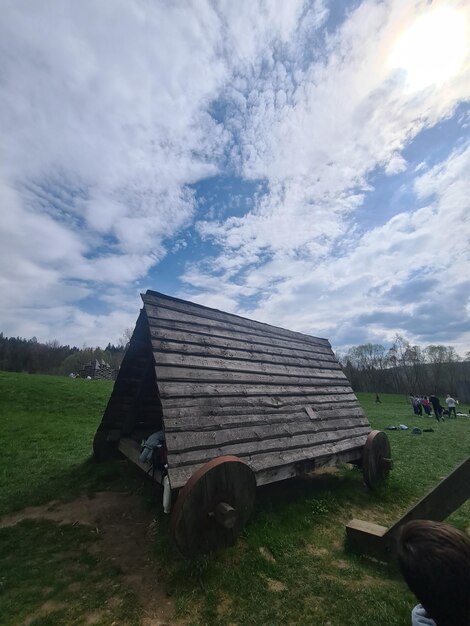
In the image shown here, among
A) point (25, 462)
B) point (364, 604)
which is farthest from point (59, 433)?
point (364, 604)

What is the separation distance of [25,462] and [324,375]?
28.5 feet

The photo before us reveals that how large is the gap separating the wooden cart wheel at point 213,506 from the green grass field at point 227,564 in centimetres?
27

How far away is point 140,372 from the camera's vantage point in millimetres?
6711

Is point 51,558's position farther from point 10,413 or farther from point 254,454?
point 10,413

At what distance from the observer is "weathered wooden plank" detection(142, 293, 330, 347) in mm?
5633

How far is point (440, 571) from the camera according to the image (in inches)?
57.2

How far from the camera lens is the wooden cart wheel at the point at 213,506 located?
3631 mm

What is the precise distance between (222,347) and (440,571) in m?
4.85

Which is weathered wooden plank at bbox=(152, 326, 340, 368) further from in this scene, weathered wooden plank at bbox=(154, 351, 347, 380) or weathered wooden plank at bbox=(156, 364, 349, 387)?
weathered wooden plank at bbox=(156, 364, 349, 387)

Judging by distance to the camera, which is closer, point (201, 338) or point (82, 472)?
point (201, 338)

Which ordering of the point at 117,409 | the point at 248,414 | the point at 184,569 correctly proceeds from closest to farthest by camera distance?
the point at 184,569
the point at 248,414
the point at 117,409

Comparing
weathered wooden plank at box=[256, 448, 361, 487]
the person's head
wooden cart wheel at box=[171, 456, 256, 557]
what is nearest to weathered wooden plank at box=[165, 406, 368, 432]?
wooden cart wheel at box=[171, 456, 256, 557]

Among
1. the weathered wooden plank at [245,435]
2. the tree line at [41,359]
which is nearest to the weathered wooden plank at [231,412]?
the weathered wooden plank at [245,435]

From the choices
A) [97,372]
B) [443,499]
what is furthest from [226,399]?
[97,372]
